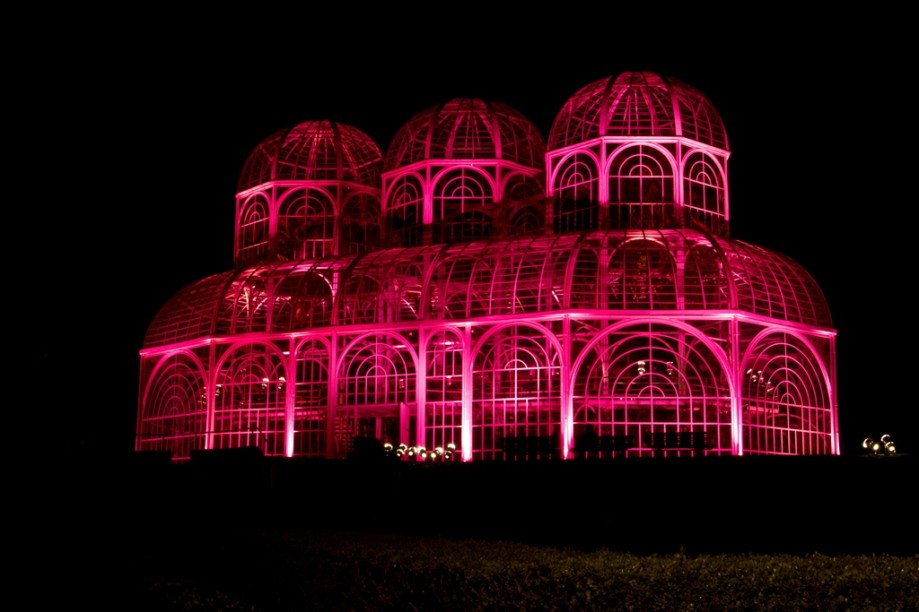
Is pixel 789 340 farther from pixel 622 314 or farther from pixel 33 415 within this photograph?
pixel 33 415

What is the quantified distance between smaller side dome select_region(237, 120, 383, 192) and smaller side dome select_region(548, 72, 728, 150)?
9.33m

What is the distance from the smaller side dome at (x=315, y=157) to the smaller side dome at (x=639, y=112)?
30.6ft

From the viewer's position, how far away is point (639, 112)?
138ft

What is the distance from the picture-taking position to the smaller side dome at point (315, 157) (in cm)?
4866

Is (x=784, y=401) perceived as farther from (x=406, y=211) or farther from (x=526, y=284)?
(x=406, y=211)

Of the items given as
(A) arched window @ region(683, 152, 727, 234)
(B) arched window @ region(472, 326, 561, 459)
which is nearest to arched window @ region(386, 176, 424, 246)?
(B) arched window @ region(472, 326, 561, 459)

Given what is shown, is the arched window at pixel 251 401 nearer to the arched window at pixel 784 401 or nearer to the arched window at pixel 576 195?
the arched window at pixel 576 195

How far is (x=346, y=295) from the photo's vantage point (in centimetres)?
4094

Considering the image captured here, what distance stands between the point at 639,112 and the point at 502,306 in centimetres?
909

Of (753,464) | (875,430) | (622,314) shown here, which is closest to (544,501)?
(753,464)

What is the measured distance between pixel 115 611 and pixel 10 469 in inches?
393

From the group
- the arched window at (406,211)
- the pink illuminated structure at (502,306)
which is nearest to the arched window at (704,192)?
the pink illuminated structure at (502,306)

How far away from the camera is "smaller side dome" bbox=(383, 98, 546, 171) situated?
45625mm

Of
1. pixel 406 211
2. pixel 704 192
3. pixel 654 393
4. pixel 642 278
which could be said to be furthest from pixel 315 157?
pixel 654 393
